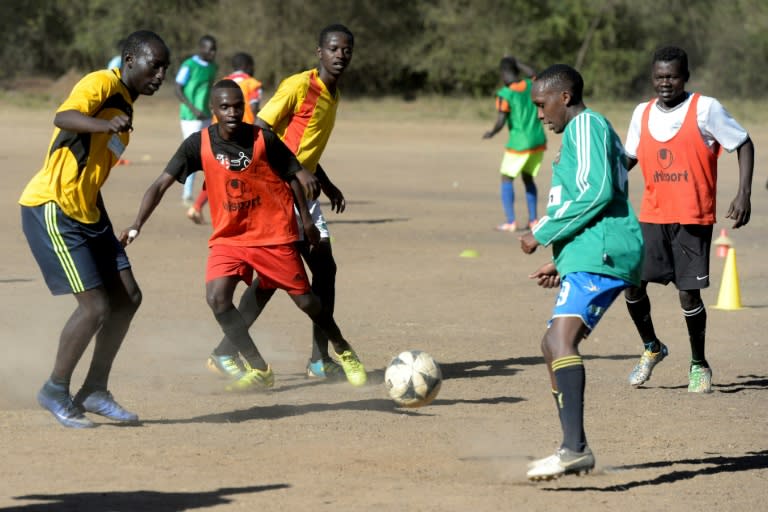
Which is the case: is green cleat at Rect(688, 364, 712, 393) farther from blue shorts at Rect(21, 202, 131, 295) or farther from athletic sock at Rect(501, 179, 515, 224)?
athletic sock at Rect(501, 179, 515, 224)

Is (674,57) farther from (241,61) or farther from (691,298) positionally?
(241,61)

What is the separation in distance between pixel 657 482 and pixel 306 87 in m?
3.58

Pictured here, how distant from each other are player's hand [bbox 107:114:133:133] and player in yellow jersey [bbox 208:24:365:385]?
1947mm

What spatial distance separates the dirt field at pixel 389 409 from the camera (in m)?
5.99

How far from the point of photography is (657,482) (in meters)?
6.29

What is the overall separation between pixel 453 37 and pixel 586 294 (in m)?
42.1

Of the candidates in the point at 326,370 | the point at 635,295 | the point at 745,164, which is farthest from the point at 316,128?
the point at 745,164

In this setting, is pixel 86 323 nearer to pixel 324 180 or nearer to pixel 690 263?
pixel 324 180

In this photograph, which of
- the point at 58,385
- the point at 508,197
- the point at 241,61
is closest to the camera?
the point at 58,385

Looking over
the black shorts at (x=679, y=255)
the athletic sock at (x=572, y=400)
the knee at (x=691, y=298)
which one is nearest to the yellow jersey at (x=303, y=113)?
the black shorts at (x=679, y=255)

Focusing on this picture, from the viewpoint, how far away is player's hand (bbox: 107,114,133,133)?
6500 mm

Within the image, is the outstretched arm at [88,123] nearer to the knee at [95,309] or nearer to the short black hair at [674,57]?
the knee at [95,309]

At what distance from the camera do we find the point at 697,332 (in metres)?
8.44

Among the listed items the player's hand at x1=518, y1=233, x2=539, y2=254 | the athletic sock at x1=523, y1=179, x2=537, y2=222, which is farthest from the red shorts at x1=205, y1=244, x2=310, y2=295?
the athletic sock at x1=523, y1=179, x2=537, y2=222
